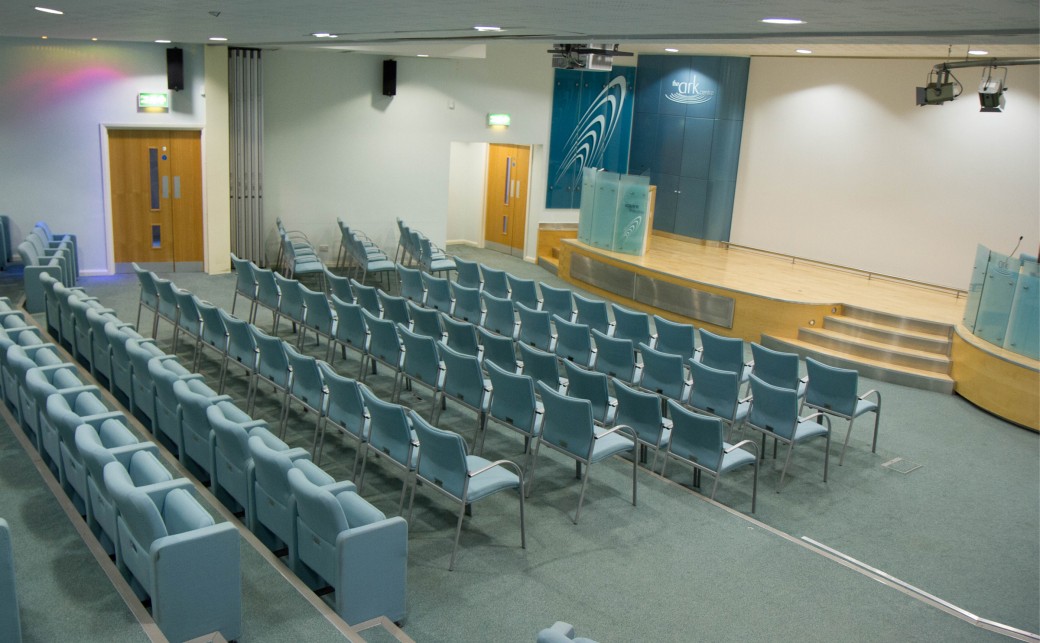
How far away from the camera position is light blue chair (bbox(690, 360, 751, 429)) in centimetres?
744

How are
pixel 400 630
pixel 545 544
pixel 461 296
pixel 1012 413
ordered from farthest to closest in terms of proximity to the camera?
pixel 461 296 → pixel 1012 413 → pixel 545 544 → pixel 400 630

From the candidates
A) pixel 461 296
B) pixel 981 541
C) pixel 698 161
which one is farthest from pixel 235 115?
pixel 981 541

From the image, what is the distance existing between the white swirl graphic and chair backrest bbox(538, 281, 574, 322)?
685 centimetres

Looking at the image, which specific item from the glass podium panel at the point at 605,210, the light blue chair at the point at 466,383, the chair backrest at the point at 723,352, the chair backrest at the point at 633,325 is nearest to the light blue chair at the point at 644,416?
the light blue chair at the point at 466,383

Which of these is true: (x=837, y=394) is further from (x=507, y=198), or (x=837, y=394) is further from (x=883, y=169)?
(x=507, y=198)

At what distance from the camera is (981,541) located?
21.3ft

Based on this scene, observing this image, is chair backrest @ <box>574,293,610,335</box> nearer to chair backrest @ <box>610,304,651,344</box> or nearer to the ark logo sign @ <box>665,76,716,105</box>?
chair backrest @ <box>610,304,651,344</box>

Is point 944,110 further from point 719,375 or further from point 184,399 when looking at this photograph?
point 184,399

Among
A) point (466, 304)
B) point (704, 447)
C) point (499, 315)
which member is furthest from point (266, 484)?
point (466, 304)

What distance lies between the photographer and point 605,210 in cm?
1410

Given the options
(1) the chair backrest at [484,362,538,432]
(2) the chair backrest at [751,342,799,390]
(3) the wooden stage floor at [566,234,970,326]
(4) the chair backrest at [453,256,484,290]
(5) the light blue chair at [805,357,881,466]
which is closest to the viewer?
(1) the chair backrest at [484,362,538,432]

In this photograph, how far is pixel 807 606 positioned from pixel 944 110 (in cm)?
1033

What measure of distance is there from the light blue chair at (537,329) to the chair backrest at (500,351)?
3.54ft

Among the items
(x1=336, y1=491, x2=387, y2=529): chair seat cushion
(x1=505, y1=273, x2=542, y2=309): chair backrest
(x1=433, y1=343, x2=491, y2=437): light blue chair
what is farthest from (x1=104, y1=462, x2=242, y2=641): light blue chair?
(x1=505, y1=273, x2=542, y2=309): chair backrest
